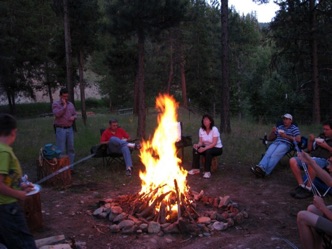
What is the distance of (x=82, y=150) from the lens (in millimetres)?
9758

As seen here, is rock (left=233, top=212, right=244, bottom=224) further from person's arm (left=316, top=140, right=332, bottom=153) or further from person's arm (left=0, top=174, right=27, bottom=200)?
person's arm (left=0, top=174, right=27, bottom=200)

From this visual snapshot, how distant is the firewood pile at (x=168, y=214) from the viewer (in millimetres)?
4418

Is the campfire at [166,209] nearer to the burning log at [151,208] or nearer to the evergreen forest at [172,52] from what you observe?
the burning log at [151,208]

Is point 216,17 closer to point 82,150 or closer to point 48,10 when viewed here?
point 48,10

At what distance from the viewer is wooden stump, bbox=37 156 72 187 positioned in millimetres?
6352

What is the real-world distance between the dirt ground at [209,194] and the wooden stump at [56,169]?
19cm

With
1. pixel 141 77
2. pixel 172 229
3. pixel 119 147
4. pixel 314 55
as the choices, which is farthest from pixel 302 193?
pixel 314 55

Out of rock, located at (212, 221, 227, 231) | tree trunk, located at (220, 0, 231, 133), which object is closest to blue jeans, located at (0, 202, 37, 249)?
rock, located at (212, 221, 227, 231)

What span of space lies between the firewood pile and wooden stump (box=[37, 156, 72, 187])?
1390 mm

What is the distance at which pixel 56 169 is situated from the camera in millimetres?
6359

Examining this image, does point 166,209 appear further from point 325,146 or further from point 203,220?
point 325,146

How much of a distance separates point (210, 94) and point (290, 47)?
17780mm

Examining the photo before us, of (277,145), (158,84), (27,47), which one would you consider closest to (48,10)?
(27,47)

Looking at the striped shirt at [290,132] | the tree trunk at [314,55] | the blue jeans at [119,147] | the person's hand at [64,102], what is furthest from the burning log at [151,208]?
the tree trunk at [314,55]
